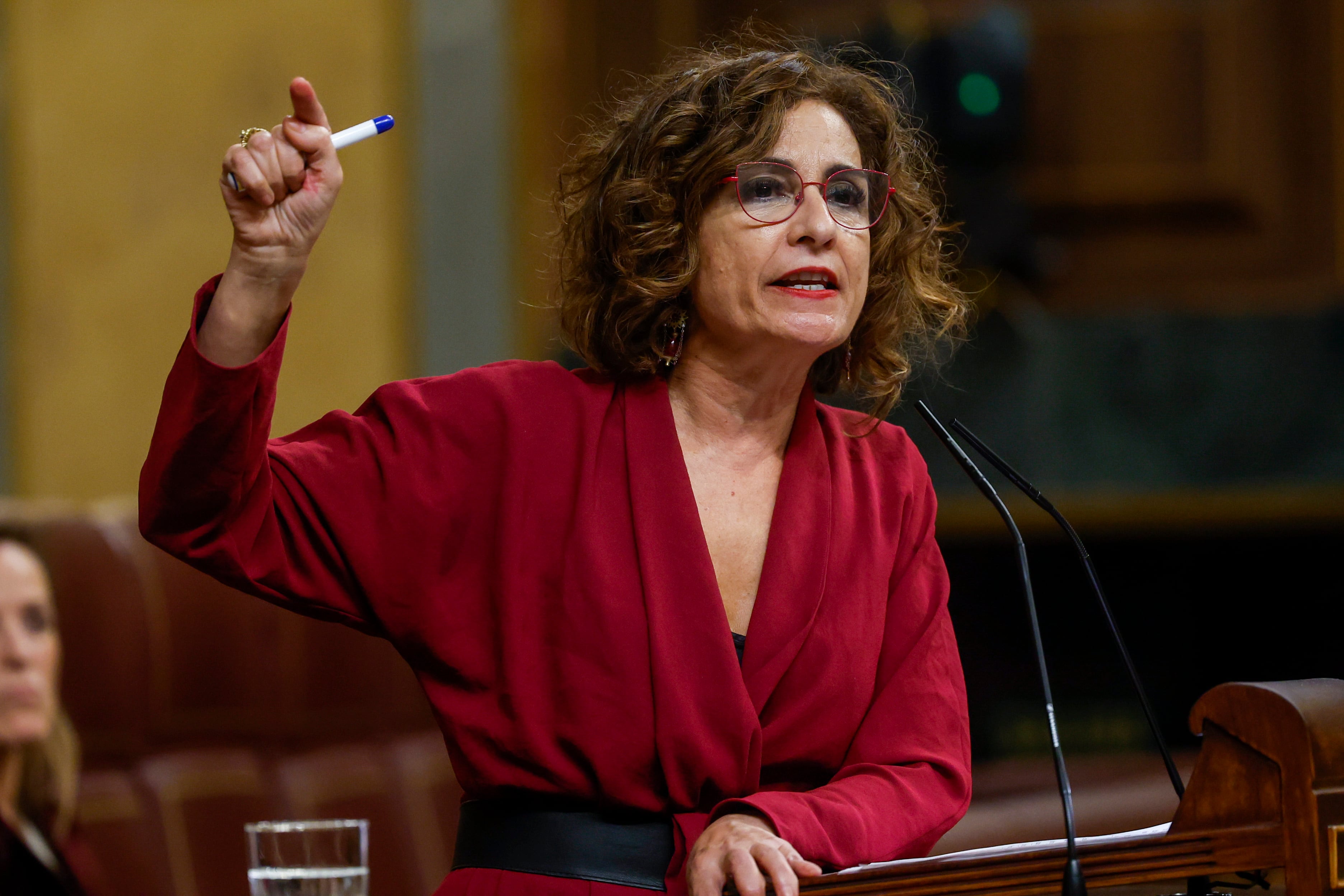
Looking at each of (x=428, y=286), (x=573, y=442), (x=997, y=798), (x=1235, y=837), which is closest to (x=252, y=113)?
(x=428, y=286)

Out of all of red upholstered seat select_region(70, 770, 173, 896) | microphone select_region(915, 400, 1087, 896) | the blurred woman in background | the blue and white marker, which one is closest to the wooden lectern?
microphone select_region(915, 400, 1087, 896)

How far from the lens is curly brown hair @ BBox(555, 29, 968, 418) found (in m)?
1.46

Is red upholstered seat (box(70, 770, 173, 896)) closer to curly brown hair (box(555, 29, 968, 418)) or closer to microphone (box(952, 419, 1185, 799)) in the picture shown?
curly brown hair (box(555, 29, 968, 418))

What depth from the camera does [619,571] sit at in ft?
4.38

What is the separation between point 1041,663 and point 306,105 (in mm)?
671

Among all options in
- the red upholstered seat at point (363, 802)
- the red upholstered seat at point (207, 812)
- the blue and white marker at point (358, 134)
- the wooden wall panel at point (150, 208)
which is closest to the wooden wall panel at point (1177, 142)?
the wooden wall panel at point (150, 208)

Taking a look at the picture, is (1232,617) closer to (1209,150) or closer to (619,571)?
(1209,150)

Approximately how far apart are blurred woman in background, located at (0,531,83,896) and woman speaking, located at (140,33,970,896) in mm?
1157

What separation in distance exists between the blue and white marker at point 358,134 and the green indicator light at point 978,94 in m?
2.72

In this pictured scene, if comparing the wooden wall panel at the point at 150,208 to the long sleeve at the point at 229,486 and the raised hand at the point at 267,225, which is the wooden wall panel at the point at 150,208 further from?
the raised hand at the point at 267,225

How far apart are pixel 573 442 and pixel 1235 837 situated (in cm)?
62

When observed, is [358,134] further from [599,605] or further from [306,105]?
[599,605]

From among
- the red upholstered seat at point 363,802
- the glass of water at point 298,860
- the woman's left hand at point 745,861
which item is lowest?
the red upholstered seat at point 363,802

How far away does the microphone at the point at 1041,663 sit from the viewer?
105cm
